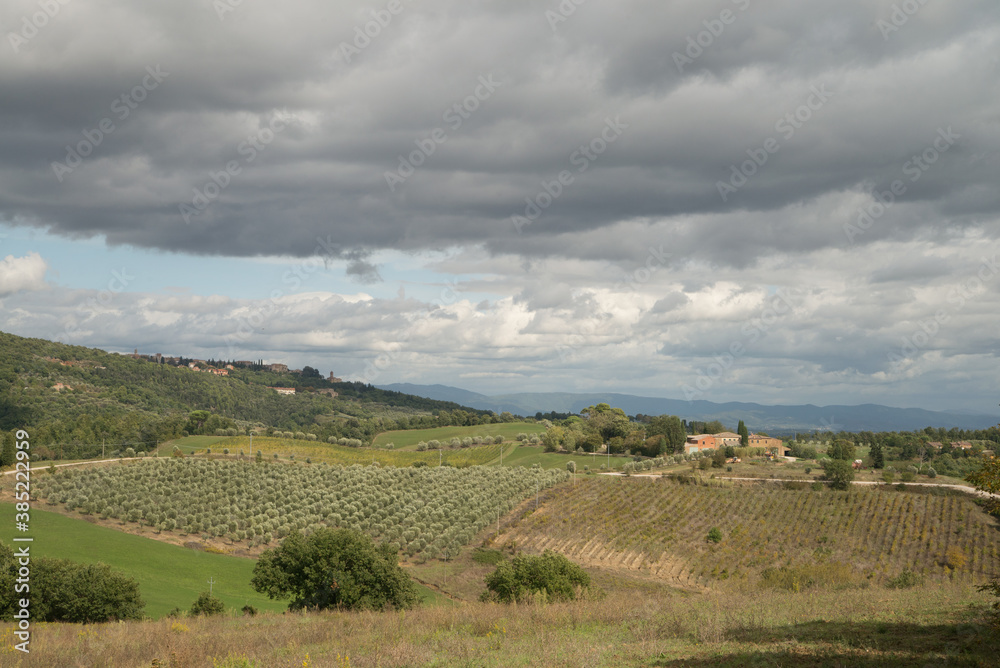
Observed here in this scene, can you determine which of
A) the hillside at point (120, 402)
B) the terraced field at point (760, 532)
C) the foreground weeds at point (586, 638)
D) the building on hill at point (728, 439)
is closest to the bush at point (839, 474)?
the terraced field at point (760, 532)

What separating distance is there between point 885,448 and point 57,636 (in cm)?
14301

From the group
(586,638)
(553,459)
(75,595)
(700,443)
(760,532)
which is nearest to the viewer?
(586,638)

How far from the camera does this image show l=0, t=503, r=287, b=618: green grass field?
117ft

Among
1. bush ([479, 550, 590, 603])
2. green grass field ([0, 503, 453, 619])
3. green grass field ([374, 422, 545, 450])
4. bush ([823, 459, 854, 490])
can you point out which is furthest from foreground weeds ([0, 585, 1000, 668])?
green grass field ([374, 422, 545, 450])

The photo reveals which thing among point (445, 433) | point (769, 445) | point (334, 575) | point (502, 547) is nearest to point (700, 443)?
point (769, 445)

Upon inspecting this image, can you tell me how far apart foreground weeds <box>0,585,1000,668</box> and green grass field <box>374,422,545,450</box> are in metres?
108

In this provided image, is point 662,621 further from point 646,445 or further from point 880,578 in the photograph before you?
point 646,445

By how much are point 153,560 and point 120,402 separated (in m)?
116

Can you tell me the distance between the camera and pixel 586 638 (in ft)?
46.4

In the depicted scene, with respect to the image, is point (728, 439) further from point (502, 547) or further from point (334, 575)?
point (334, 575)

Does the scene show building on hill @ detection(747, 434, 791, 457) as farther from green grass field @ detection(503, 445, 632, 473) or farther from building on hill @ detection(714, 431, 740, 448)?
green grass field @ detection(503, 445, 632, 473)

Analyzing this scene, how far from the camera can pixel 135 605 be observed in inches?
1055

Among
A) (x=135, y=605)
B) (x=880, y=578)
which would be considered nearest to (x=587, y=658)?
(x=135, y=605)

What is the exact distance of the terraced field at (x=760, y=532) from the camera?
5078 cm
